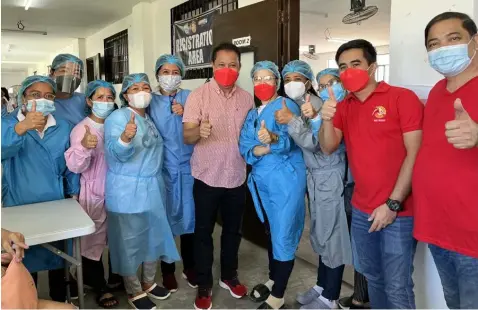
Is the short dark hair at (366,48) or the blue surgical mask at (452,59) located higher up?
the short dark hair at (366,48)

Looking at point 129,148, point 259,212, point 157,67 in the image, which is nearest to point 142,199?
point 129,148

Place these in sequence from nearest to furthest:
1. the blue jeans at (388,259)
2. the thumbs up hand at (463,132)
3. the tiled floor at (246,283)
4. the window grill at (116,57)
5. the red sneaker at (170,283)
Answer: the thumbs up hand at (463,132) → the blue jeans at (388,259) → the tiled floor at (246,283) → the red sneaker at (170,283) → the window grill at (116,57)

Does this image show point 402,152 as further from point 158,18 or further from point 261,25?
point 158,18

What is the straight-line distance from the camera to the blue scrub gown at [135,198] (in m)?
2.11

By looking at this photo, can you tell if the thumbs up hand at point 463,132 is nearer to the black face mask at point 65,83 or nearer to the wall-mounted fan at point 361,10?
the black face mask at point 65,83

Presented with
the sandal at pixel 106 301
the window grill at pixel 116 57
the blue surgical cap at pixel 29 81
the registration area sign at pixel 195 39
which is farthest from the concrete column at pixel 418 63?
the window grill at pixel 116 57

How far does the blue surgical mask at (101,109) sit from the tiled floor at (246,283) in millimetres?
1125

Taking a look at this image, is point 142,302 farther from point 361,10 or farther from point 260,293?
point 361,10

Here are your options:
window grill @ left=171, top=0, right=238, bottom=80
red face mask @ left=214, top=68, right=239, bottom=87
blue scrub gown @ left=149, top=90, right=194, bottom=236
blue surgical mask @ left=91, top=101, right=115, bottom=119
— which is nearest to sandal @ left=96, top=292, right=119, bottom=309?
blue scrub gown @ left=149, top=90, right=194, bottom=236

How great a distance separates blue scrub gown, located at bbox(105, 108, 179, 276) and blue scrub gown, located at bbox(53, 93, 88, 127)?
352 millimetres

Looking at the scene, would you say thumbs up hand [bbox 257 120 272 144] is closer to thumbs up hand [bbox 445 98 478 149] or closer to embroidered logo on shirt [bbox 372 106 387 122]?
embroidered logo on shirt [bbox 372 106 387 122]

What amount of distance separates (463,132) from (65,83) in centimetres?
206

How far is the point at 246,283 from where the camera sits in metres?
2.68

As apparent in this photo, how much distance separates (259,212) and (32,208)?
1.12 meters
